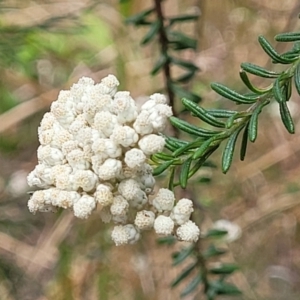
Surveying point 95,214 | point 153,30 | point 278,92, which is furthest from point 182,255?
point 95,214

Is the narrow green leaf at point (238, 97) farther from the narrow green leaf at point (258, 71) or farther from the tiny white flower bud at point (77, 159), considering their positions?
the tiny white flower bud at point (77, 159)

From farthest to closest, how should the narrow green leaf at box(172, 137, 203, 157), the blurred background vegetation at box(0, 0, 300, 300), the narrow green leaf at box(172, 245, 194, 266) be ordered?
the blurred background vegetation at box(0, 0, 300, 300)
the narrow green leaf at box(172, 245, 194, 266)
the narrow green leaf at box(172, 137, 203, 157)

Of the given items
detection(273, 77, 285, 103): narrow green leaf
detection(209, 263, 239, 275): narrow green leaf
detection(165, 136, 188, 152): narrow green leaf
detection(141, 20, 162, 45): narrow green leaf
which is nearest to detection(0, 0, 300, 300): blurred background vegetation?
detection(209, 263, 239, 275): narrow green leaf

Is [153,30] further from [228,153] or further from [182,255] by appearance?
[228,153]

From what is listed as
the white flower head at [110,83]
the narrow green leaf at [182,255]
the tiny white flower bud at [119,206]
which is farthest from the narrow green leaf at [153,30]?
the tiny white flower bud at [119,206]

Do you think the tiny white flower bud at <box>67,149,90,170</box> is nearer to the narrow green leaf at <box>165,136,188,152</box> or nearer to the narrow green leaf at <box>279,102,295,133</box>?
the narrow green leaf at <box>165,136,188,152</box>
